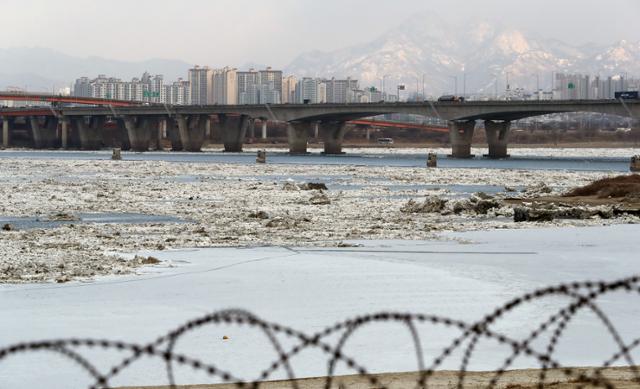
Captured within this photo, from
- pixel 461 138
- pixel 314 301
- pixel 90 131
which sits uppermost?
pixel 90 131

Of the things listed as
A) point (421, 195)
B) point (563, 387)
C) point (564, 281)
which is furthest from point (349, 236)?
point (421, 195)

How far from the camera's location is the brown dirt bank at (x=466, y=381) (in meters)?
10.9

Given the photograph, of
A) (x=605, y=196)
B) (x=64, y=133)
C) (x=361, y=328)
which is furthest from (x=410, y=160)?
(x=361, y=328)

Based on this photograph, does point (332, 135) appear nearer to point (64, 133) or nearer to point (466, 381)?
point (64, 133)

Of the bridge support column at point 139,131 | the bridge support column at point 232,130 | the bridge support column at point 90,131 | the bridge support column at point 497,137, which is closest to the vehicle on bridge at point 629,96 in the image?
the bridge support column at point 497,137

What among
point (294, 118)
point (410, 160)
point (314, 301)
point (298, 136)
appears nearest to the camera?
point (314, 301)

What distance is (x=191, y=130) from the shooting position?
555 ft

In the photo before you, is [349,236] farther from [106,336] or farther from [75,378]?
[75,378]

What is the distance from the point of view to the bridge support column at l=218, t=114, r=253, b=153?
544ft

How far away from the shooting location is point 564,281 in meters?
18.5

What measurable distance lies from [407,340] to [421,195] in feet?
124

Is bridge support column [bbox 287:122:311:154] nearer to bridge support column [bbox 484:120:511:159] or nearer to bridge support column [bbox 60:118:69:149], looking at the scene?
bridge support column [bbox 484:120:511:159]

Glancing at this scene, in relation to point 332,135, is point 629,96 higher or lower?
higher

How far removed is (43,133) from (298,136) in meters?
67.0
